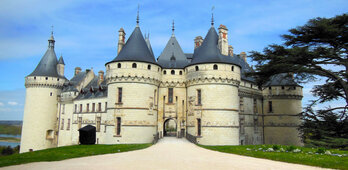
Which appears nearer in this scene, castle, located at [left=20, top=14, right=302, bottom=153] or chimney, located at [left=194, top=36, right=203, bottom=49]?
castle, located at [left=20, top=14, right=302, bottom=153]

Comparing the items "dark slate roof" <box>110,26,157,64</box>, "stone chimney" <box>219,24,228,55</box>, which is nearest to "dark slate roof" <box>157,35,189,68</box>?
"dark slate roof" <box>110,26,157,64</box>

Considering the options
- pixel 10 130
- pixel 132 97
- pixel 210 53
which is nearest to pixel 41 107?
pixel 132 97

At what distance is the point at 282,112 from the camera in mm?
32719

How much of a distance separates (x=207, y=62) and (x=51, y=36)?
1170 inches

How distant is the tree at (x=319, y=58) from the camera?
55.2ft

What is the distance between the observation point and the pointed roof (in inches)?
1460

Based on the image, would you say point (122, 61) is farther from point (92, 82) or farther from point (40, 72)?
point (40, 72)

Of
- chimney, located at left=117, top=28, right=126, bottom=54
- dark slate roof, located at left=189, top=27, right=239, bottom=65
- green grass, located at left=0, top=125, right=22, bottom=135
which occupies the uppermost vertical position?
chimney, located at left=117, top=28, right=126, bottom=54

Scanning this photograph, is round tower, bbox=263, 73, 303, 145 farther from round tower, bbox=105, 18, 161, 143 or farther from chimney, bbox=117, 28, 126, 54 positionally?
chimney, bbox=117, 28, 126, 54

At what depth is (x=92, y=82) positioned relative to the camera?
38.8 metres

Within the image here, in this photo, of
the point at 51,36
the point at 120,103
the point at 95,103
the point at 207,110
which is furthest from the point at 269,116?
the point at 51,36

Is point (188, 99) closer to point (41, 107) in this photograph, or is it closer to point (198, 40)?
point (198, 40)

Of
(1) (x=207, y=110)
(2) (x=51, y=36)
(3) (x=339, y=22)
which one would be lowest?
(1) (x=207, y=110)

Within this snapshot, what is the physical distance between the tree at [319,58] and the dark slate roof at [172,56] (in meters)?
9.31
